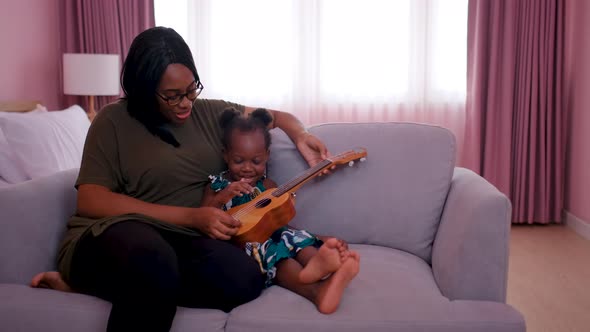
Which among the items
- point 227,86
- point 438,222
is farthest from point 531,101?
point 438,222

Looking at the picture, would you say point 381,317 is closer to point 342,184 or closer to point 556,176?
point 342,184

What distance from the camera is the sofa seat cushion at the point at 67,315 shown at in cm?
138

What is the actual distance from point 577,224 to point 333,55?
2013mm

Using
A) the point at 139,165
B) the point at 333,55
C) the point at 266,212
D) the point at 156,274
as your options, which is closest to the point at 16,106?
the point at 333,55

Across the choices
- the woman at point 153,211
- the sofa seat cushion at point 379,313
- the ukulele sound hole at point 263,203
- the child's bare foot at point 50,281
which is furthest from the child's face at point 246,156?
the child's bare foot at point 50,281

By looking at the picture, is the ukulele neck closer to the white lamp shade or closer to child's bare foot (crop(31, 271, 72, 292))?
child's bare foot (crop(31, 271, 72, 292))

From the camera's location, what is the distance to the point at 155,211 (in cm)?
152

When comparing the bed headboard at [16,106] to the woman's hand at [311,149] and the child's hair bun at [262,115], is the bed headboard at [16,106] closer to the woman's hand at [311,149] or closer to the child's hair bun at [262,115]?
the child's hair bun at [262,115]

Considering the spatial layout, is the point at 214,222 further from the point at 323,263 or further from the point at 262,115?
the point at 262,115

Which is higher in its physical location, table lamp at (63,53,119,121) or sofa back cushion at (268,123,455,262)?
table lamp at (63,53,119,121)

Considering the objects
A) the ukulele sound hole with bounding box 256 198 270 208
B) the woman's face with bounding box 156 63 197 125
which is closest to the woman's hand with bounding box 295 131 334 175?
the ukulele sound hole with bounding box 256 198 270 208

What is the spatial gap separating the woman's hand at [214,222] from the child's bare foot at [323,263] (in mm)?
211

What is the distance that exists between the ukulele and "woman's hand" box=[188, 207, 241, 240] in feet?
0.25

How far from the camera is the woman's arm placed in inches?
58.1
